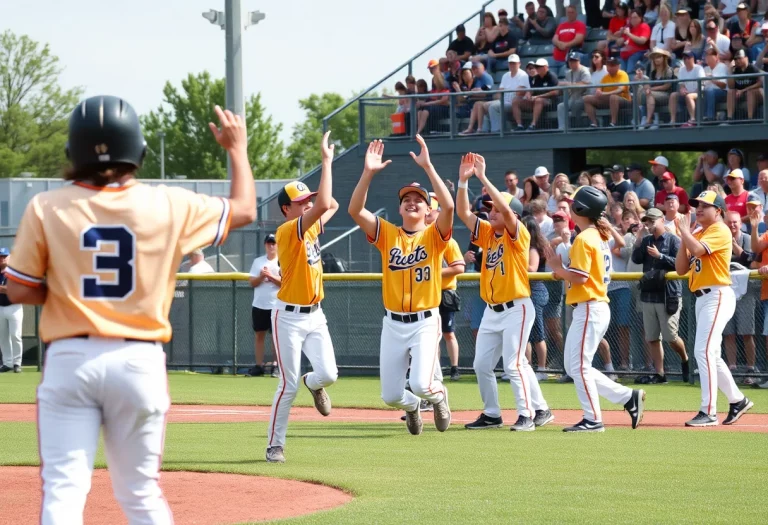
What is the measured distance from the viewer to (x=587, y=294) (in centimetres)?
1067

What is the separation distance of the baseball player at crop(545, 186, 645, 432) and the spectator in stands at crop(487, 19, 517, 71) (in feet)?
48.5

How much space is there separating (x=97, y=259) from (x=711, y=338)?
8.24 metres

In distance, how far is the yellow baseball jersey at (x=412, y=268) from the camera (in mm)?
9680

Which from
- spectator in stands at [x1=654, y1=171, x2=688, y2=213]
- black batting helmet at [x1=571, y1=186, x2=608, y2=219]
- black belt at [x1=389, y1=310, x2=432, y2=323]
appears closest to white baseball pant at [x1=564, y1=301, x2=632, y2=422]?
black batting helmet at [x1=571, y1=186, x2=608, y2=219]

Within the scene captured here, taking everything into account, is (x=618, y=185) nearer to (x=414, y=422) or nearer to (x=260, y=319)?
(x=260, y=319)

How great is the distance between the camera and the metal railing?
65.7 ft

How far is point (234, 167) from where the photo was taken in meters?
4.71

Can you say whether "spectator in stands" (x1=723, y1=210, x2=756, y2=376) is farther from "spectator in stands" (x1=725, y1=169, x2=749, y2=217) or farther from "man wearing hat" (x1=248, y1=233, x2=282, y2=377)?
"man wearing hat" (x1=248, y1=233, x2=282, y2=377)

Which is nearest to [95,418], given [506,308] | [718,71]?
[506,308]

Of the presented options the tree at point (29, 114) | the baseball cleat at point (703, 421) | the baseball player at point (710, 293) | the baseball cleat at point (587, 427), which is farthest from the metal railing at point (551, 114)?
the tree at point (29, 114)

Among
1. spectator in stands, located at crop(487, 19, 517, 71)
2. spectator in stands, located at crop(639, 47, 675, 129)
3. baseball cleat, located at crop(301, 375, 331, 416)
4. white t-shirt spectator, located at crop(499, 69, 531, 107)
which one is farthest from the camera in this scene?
spectator in stands, located at crop(487, 19, 517, 71)

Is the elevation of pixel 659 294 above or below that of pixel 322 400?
above

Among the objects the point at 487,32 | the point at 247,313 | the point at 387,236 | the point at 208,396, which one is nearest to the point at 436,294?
the point at 387,236

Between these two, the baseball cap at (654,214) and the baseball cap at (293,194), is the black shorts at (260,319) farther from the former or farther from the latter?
the baseball cap at (293,194)
